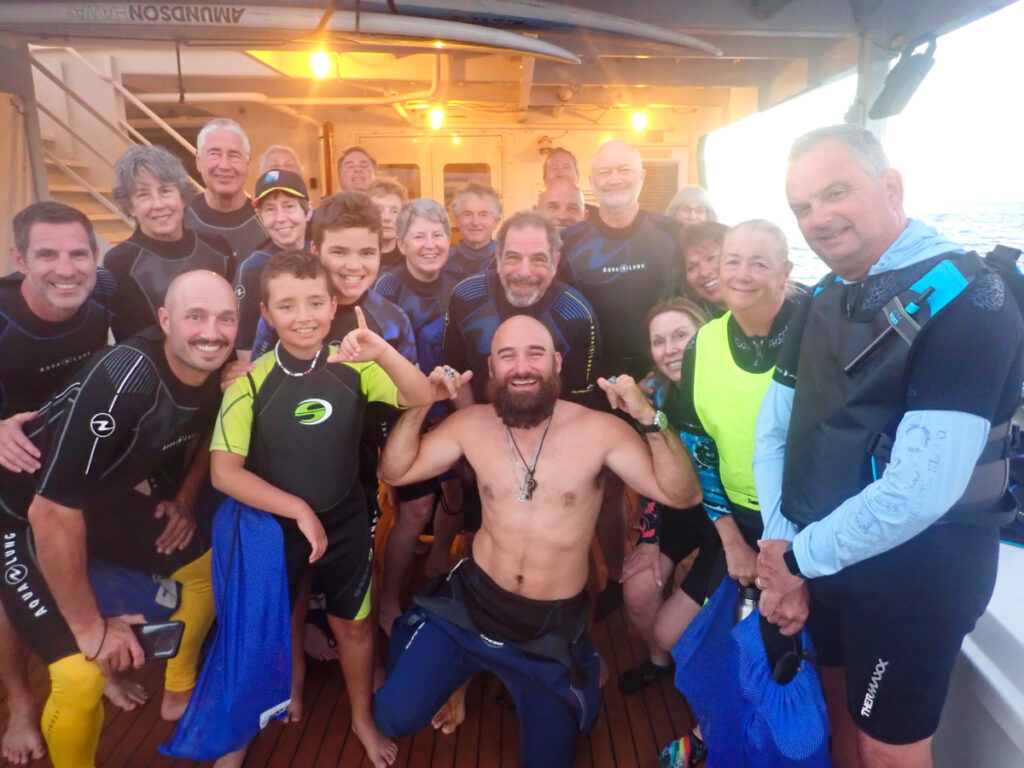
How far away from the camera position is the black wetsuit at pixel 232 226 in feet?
10.3

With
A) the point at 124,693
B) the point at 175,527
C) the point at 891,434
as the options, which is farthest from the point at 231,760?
the point at 891,434

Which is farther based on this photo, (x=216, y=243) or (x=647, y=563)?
(x=216, y=243)

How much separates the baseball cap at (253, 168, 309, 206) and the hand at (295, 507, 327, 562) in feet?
5.23

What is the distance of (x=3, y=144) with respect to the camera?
3.40 meters

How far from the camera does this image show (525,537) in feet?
7.35

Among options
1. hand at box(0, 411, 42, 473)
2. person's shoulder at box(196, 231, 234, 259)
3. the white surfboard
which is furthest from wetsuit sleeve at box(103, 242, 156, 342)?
the white surfboard

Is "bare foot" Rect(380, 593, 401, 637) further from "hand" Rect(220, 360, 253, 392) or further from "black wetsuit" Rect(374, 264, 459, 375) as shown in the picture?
"hand" Rect(220, 360, 253, 392)

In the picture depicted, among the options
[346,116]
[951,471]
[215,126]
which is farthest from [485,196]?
[346,116]

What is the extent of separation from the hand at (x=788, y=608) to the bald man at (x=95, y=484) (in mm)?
1823

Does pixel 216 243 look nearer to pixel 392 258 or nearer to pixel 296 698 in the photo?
pixel 392 258

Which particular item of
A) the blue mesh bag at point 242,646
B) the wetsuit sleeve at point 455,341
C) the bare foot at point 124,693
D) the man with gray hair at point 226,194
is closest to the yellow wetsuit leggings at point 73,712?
the blue mesh bag at point 242,646

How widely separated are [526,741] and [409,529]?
3.66ft

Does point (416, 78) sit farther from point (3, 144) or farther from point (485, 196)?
point (3, 144)

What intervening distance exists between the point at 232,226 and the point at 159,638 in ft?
6.65
